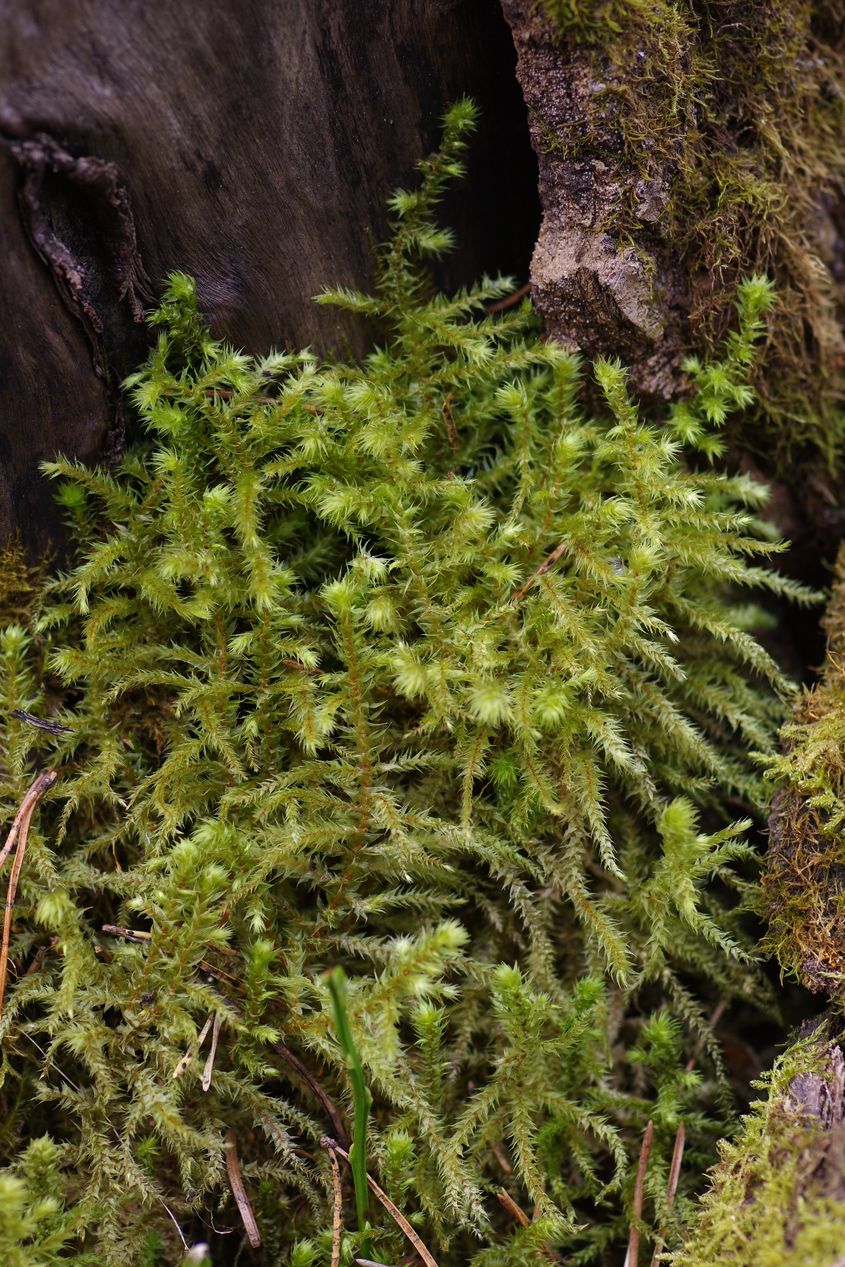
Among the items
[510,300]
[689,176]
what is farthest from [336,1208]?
[689,176]

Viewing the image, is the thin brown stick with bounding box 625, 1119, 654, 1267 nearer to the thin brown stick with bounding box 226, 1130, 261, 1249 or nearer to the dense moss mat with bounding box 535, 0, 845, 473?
the thin brown stick with bounding box 226, 1130, 261, 1249

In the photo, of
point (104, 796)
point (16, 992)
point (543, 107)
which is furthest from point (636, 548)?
point (16, 992)

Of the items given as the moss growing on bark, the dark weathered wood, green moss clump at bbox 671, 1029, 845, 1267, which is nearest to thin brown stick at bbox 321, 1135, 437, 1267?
green moss clump at bbox 671, 1029, 845, 1267

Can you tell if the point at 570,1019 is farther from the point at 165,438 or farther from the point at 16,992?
the point at 165,438

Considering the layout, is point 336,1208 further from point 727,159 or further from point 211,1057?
point 727,159

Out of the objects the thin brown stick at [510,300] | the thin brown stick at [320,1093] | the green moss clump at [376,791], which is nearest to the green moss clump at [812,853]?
the green moss clump at [376,791]

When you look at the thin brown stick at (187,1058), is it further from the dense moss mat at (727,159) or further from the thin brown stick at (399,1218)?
the dense moss mat at (727,159)
